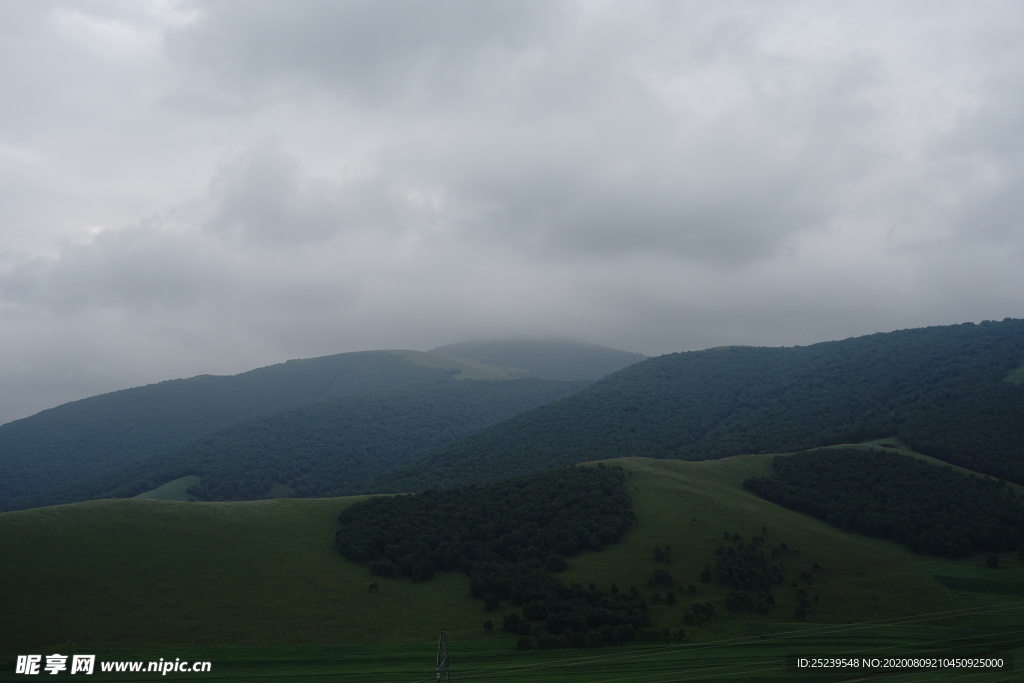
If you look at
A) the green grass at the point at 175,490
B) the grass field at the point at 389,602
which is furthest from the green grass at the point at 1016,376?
the green grass at the point at 175,490

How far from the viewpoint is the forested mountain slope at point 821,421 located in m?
123

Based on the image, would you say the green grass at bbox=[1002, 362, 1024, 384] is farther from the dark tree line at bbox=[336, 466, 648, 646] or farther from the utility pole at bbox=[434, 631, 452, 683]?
the utility pole at bbox=[434, 631, 452, 683]

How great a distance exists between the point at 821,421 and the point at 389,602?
120806 millimetres

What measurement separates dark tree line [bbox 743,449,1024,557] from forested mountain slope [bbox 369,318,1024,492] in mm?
18860

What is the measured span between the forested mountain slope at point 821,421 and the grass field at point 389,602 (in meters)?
51.9

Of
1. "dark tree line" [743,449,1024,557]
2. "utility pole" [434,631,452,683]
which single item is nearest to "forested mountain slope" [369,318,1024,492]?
"dark tree line" [743,449,1024,557]

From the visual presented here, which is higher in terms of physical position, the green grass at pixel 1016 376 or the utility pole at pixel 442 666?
the green grass at pixel 1016 376

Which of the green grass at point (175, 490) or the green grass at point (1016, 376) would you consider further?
the green grass at point (175, 490)

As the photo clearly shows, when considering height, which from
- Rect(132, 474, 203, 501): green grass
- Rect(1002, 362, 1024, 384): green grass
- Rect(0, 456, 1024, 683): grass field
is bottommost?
Rect(0, 456, 1024, 683): grass field

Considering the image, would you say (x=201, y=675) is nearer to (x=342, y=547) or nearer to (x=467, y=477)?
(x=342, y=547)

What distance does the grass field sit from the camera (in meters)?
47.3

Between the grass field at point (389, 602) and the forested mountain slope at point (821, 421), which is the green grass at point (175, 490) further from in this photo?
the grass field at point (389, 602)

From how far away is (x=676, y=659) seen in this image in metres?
46.8

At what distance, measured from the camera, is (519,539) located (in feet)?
246
